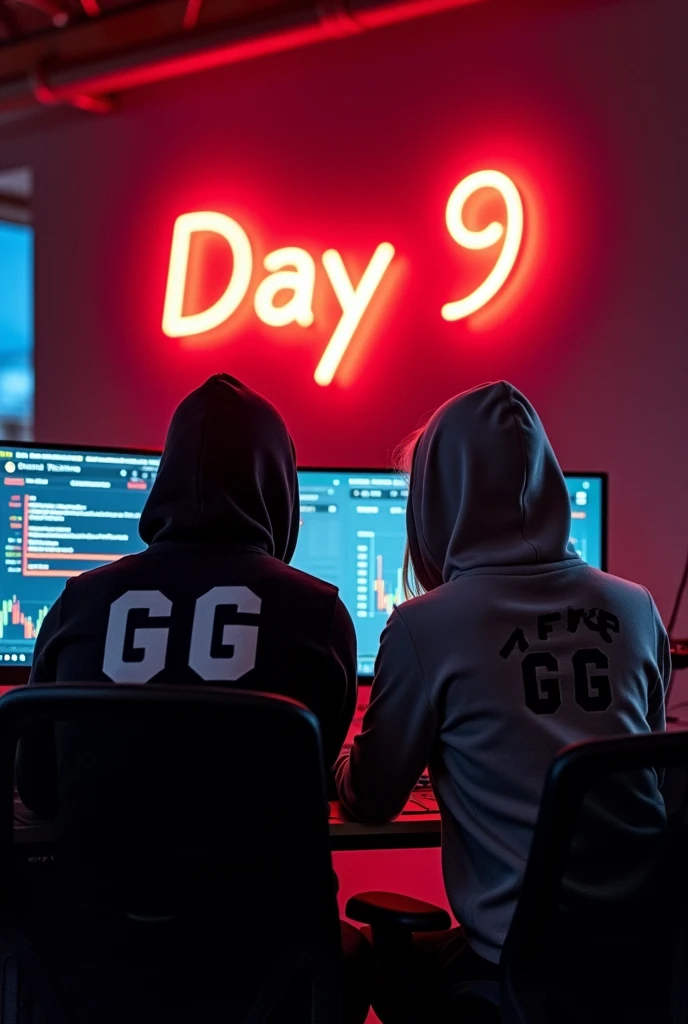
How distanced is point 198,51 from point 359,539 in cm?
193

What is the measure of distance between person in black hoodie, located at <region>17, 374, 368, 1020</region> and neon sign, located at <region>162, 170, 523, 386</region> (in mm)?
1651

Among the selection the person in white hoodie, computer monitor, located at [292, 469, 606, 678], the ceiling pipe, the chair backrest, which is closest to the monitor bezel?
computer monitor, located at [292, 469, 606, 678]

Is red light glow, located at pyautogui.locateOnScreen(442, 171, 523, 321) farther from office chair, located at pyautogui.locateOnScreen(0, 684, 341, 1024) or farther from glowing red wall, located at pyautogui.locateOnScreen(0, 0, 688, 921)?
office chair, located at pyautogui.locateOnScreen(0, 684, 341, 1024)

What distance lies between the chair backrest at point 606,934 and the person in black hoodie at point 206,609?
0.35 metres

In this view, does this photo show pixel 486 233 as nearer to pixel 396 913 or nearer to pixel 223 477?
pixel 223 477

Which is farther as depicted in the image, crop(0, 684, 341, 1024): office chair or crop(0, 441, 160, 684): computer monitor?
crop(0, 441, 160, 684): computer monitor

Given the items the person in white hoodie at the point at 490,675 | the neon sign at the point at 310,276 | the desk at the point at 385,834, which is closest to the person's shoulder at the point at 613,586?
the person in white hoodie at the point at 490,675

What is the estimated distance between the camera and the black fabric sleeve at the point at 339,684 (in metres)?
1.43

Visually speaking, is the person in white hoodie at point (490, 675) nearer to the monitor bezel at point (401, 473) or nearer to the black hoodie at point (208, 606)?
the black hoodie at point (208, 606)

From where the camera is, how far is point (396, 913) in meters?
1.32

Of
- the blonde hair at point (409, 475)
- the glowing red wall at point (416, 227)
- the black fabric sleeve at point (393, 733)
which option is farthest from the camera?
the glowing red wall at point (416, 227)

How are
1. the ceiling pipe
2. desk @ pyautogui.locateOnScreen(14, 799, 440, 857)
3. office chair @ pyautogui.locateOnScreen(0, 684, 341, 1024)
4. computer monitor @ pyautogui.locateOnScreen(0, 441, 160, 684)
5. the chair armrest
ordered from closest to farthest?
office chair @ pyautogui.locateOnScreen(0, 684, 341, 1024), the chair armrest, desk @ pyautogui.locateOnScreen(14, 799, 440, 857), computer monitor @ pyautogui.locateOnScreen(0, 441, 160, 684), the ceiling pipe

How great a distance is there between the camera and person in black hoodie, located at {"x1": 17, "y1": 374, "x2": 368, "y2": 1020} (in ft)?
4.39

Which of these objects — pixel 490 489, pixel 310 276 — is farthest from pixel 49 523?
pixel 310 276
